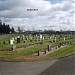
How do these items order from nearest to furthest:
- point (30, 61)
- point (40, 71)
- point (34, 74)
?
point (34, 74), point (40, 71), point (30, 61)

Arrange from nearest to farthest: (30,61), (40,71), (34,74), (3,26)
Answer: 1. (34,74)
2. (40,71)
3. (30,61)
4. (3,26)

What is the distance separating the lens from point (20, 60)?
18.0 meters

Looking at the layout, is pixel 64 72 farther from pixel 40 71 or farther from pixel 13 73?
pixel 13 73

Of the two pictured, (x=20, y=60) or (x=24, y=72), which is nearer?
(x=24, y=72)

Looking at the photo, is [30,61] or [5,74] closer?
[5,74]

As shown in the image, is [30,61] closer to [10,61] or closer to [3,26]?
[10,61]

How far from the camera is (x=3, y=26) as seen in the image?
5094 inches

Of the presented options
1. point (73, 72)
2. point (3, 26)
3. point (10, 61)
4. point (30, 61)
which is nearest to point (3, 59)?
point (10, 61)

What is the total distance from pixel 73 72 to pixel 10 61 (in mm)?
6083

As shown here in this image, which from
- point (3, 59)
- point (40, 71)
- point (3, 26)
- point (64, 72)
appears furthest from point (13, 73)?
point (3, 26)

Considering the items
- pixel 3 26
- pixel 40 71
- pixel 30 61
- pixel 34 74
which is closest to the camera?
pixel 34 74

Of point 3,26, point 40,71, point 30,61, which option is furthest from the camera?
point 3,26

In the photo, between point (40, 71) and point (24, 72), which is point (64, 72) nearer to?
point (40, 71)

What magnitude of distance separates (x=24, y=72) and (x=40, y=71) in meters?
0.94
